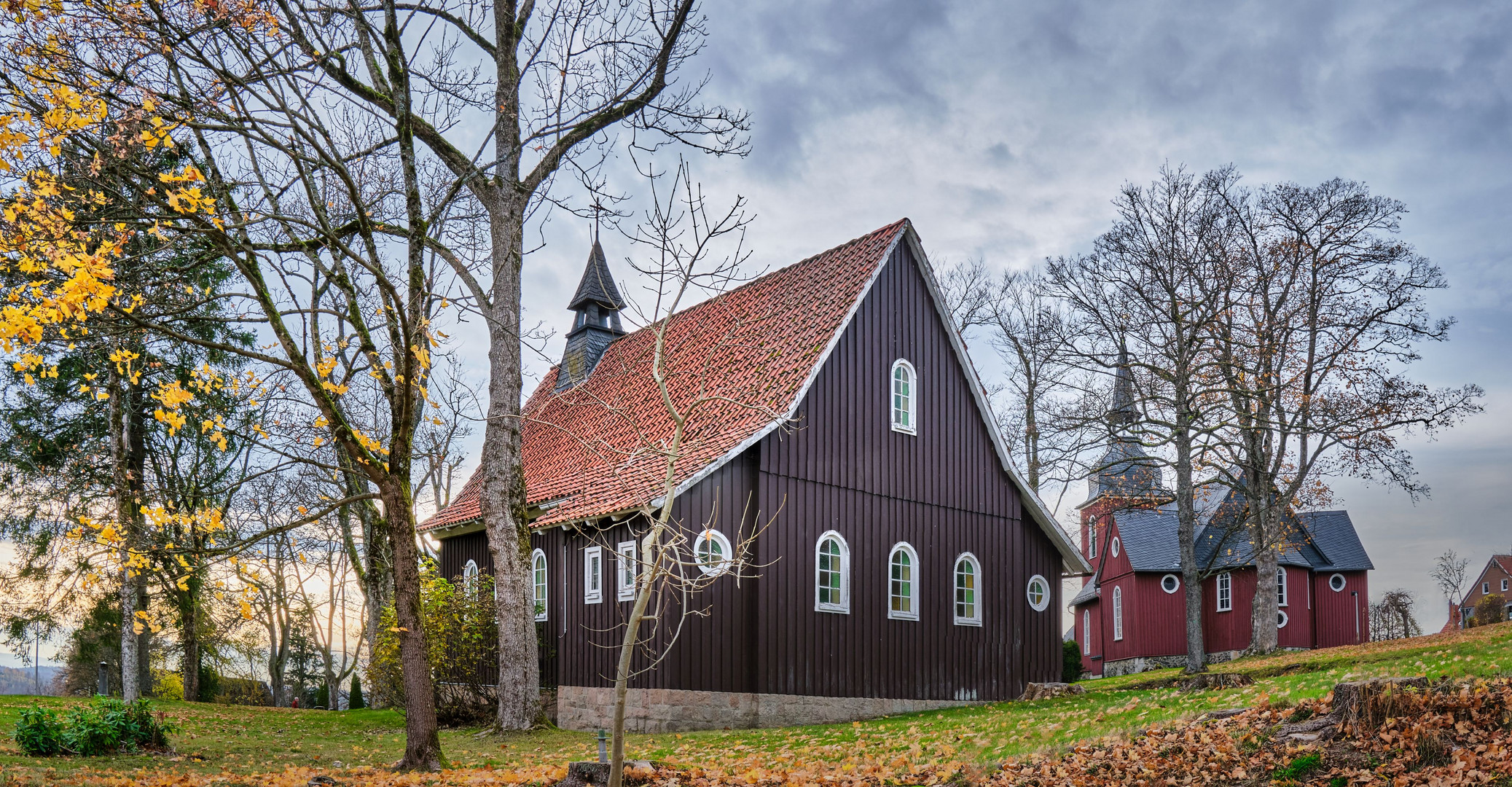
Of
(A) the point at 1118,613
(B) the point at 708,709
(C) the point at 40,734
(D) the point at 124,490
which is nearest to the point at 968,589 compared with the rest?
(B) the point at 708,709

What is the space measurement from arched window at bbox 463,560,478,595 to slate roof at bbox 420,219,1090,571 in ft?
2.91

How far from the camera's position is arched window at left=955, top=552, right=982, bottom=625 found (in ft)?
64.5

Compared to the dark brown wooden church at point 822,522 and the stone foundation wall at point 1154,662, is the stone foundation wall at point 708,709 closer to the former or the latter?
the dark brown wooden church at point 822,522

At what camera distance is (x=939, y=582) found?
19.3 meters

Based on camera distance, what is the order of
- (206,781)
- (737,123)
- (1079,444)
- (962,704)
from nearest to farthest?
(206,781), (737,123), (962,704), (1079,444)

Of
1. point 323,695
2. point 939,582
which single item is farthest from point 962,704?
point 323,695

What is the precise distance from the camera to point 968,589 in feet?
65.2

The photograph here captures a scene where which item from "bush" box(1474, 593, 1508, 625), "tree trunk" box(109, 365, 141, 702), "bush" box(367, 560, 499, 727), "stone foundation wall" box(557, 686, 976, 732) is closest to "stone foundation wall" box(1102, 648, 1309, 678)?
"bush" box(1474, 593, 1508, 625)

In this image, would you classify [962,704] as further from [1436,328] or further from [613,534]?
[1436,328]

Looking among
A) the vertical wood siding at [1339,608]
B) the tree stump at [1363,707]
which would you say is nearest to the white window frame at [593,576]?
the tree stump at [1363,707]

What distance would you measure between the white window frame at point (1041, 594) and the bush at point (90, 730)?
14.6 meters

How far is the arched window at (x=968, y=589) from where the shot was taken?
64.5 ft

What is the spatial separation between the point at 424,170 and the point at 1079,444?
1459 centimetres

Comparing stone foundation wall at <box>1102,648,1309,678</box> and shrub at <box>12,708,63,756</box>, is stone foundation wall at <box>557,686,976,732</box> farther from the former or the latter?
stone foundation wall at <box>1102,648,1309,678</box>
